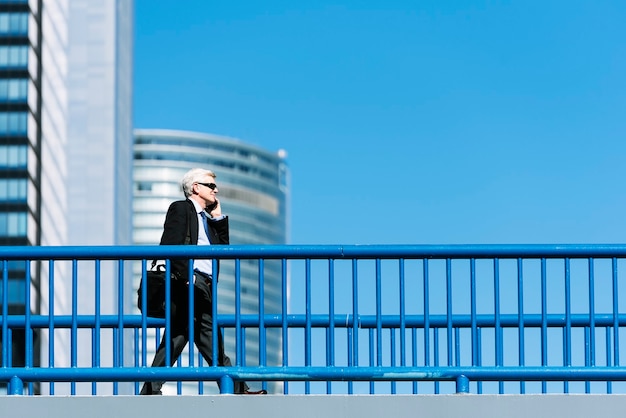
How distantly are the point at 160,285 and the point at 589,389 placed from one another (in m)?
2.74

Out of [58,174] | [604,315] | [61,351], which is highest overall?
[58,174]

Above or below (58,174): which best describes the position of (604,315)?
below

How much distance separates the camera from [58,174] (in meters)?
94.6

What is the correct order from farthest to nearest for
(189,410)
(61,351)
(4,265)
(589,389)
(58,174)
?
(58,174)
(61,351)
(589,389)
(4,265)
(189,410)

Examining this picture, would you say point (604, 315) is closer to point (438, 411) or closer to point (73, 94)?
point (438, 411)

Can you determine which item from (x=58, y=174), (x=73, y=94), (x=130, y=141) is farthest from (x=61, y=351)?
(x=130, y=141)

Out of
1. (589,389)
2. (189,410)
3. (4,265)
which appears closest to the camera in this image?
(189,410)

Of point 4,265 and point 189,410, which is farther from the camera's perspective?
point 4,265

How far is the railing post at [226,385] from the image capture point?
7363mm

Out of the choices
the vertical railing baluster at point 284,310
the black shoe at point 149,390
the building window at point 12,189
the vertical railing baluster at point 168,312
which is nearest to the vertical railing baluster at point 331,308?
the vertical railing baluster at point 284,310

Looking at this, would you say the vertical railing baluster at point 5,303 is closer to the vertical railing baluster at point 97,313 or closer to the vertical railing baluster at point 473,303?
the vertical railing baluster at point 97,313

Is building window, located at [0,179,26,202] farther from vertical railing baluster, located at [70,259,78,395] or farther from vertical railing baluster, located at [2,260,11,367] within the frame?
vertical railing baluster, located at [70,259,78,395]

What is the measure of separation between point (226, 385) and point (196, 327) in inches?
36.4

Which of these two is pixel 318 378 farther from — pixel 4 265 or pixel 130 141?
pixel 130 141
